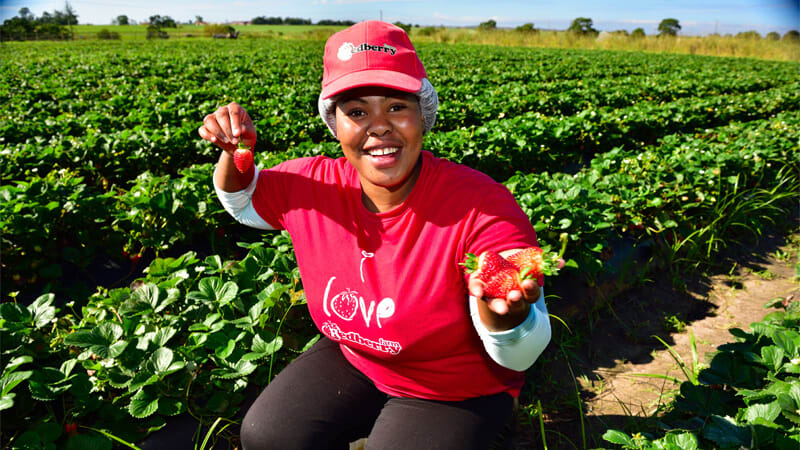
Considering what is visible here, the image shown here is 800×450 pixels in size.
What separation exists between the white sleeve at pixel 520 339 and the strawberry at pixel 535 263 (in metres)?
0.13

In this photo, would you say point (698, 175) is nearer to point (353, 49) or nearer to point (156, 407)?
point (353, 49)

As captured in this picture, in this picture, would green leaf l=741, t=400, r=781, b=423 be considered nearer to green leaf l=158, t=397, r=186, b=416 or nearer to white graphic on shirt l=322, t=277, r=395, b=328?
white graphic on shirt l=322, t=277, r=395, b=328

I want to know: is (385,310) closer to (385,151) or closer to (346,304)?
(346,304)

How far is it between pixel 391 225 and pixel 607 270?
225cm

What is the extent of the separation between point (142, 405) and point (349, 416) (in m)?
0.76

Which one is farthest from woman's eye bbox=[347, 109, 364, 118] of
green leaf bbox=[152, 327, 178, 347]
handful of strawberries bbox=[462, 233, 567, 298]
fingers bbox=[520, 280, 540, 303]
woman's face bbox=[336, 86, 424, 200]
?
green leaf bbox=[152, 327, 178, 347]

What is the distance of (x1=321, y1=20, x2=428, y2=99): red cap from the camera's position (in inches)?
53.3

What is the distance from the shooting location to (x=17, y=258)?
2.98 m

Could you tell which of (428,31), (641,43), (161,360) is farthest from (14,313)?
(428,31)

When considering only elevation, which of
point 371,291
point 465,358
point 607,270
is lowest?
point 607,270

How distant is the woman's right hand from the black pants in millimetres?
901

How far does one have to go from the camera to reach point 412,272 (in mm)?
1422

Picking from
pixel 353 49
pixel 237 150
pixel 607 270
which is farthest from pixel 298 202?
pixel 607 270

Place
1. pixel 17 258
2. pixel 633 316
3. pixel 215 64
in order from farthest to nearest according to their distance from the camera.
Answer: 1. pixel 215 64
2. pixel 633 316
3. pixel 17 258
